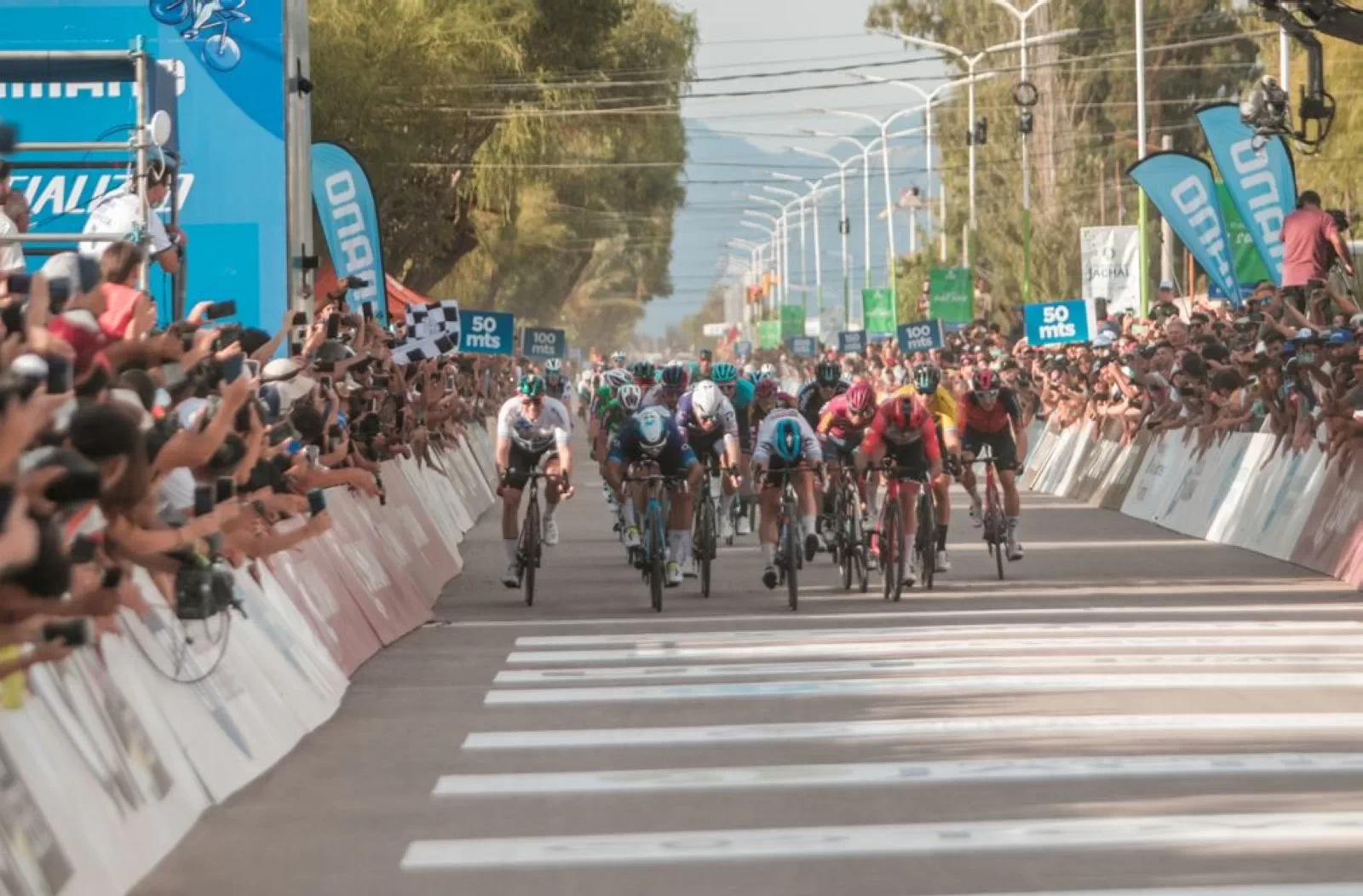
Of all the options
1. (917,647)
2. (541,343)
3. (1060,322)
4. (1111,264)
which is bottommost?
(917,647)

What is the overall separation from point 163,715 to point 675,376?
14094 millimetres

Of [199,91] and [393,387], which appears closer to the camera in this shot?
[199,91]

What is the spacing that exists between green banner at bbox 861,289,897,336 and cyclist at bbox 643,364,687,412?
7370cm

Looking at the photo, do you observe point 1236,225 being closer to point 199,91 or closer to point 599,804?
point 199,91

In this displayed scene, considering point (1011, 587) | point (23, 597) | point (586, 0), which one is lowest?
point (1011, 587)

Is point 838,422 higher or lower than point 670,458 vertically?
higher

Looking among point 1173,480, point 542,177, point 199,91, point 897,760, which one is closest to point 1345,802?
point 897,760

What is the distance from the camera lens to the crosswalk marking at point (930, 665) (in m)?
15.5

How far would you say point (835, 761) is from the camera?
1180 centimetres

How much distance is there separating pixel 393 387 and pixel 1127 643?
10.2 m

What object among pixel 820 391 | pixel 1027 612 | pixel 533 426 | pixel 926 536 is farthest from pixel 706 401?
pixel 1027 612

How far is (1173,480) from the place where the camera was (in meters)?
31.5

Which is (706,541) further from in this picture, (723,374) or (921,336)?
(921,336)

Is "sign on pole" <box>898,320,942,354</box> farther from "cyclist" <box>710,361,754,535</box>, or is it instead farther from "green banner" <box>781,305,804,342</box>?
"green banner" <box>781,305,804,342</box>
